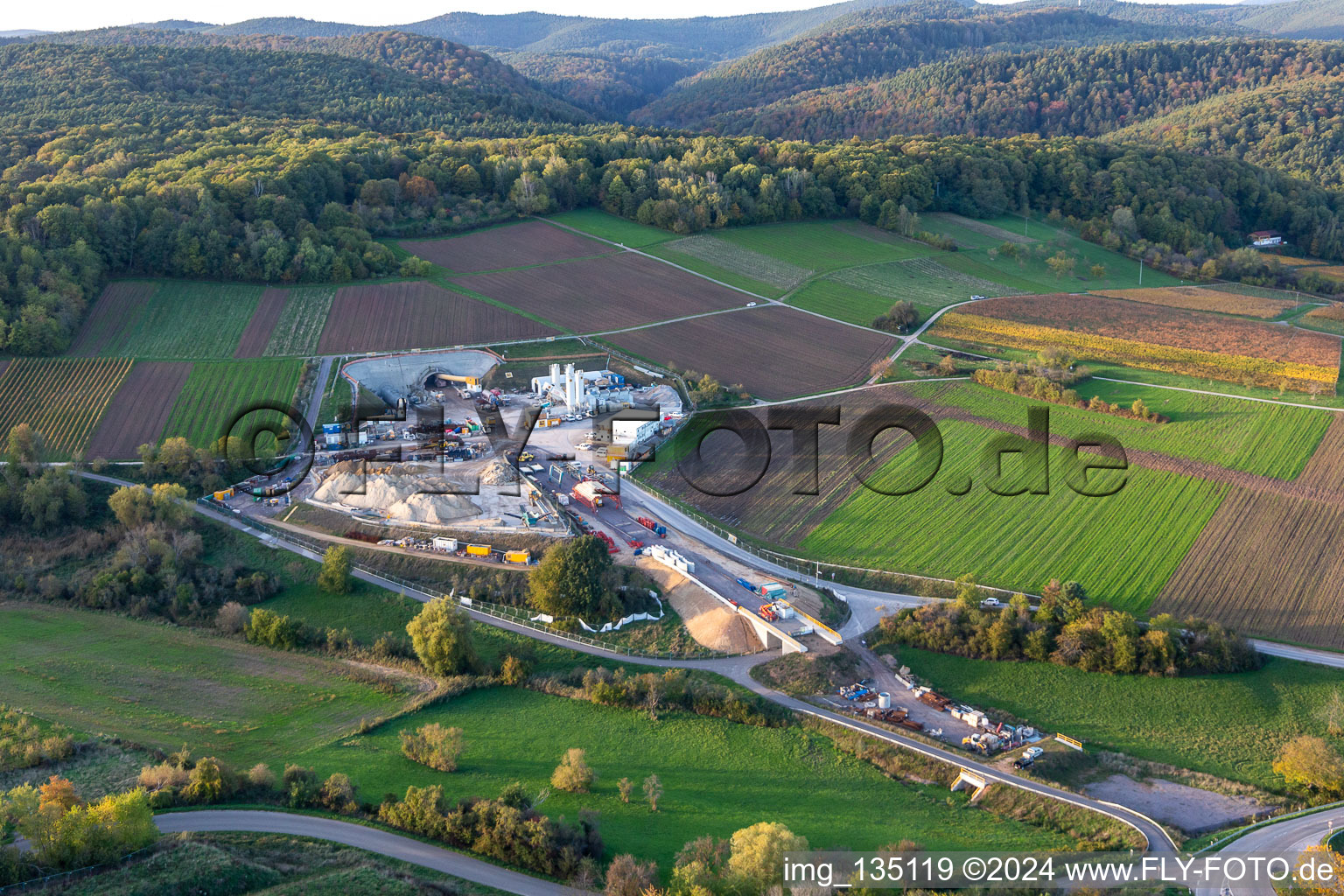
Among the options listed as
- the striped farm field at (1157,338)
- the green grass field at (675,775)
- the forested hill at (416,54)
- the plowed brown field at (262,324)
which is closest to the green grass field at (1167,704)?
the green grass field at (675,775)

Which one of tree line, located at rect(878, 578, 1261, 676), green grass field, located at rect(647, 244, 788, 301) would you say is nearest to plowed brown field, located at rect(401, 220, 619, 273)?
green grass field, located at rect(647, 244, 788, 301)

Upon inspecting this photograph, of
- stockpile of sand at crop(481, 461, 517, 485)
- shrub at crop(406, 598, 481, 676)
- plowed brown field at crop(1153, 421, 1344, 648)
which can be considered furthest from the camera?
stockpile of sand at crop(481, 461, 517, 485)

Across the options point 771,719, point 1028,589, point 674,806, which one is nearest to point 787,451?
point 1028,589

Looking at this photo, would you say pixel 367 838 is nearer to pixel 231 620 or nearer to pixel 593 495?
pixel 231 620

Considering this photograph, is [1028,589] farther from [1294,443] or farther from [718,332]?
[718,332]

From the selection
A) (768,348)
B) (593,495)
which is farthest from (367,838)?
(768,348)

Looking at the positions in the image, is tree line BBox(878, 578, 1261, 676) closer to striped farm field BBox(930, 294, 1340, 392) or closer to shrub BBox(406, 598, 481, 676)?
shrub BBox(406, 598, 481, 676)

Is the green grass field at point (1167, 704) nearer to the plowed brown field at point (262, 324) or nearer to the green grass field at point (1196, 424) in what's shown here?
the green grass field at point (1196, 424)
